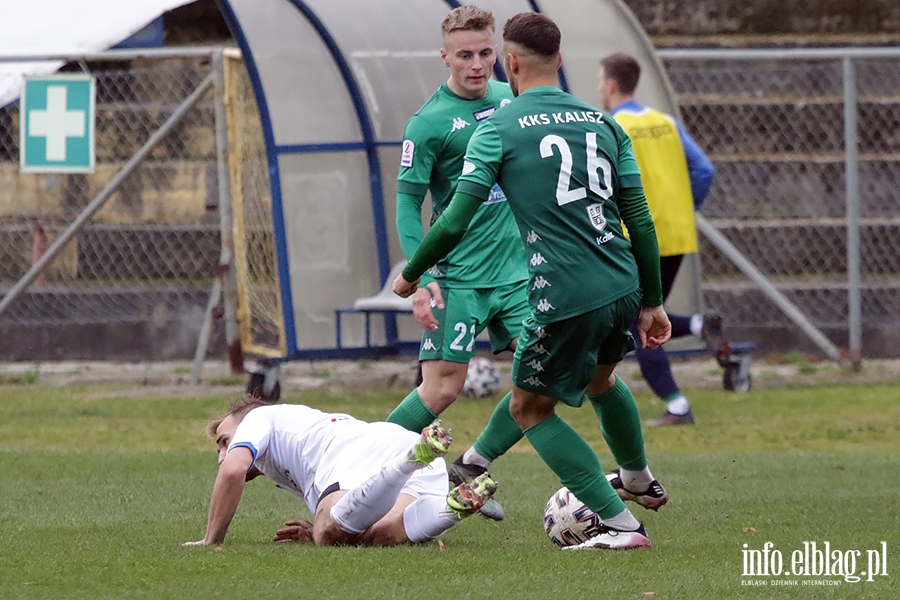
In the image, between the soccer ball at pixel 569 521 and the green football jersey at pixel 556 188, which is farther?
the soccer ball at pixel 569 521

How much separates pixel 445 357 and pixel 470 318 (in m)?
0.20

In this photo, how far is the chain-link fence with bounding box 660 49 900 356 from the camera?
553 inches

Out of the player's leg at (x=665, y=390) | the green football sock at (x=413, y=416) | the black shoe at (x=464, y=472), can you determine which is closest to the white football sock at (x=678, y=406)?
the player's leg at (x=665, y=390)

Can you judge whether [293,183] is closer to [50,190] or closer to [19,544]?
[50,190]

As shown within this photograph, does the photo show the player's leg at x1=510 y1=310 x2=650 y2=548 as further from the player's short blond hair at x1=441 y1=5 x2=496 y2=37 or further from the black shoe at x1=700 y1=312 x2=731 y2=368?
the black shoe at x1=700 y1=312 x2=731 y2=368

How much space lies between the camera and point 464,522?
241 inches

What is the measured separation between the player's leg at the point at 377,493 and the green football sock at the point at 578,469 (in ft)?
1.29

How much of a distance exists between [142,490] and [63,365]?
692 cm

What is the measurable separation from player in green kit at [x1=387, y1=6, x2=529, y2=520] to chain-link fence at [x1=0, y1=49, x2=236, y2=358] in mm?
7407

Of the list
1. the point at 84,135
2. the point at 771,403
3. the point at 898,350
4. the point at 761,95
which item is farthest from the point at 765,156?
the point at 84,135

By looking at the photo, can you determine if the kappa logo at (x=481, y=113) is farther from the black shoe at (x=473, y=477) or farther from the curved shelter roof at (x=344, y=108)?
the curved shelter roof at (x=344, y=108)

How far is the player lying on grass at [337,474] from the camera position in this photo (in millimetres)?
5137

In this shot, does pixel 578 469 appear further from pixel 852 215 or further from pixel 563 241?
pixel 852 215

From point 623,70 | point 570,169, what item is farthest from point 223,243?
point 570,169
